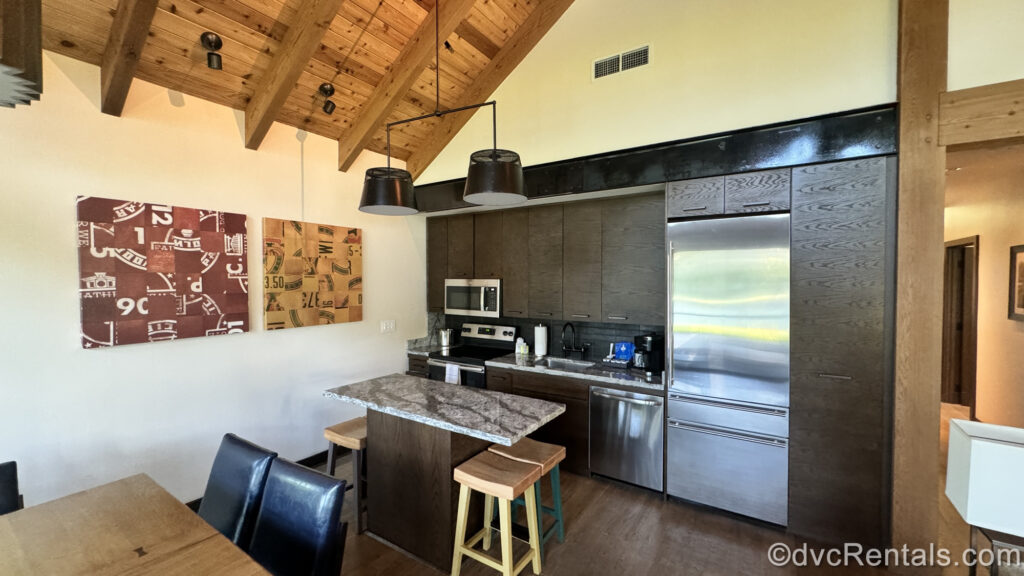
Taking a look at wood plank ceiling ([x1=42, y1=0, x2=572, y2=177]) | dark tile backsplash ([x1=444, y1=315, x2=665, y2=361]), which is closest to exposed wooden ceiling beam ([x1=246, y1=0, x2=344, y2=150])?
wood plank ceiling ([x1=42, y1=0, x2=572, y2=177])

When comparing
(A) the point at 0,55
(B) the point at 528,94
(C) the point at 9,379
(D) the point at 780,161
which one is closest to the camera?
(A) the point at 0,55

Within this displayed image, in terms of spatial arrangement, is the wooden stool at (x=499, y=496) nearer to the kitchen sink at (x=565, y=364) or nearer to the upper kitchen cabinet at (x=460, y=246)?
the kitchen sink at (x=565, y=364)

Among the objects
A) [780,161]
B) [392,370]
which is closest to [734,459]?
[780,161]

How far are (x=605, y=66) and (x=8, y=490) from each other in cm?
404

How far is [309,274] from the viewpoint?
337 cm

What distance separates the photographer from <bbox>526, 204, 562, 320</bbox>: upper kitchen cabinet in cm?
367

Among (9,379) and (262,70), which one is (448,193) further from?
(9,379)

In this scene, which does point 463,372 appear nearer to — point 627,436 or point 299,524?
point 627,436

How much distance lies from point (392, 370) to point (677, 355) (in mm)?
2773

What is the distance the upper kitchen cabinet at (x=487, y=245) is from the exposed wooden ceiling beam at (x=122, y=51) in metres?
2.65

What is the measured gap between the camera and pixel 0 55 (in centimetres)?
71

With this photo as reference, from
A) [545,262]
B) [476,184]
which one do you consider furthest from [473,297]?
[476,184]

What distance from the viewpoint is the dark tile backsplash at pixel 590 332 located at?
3568mm

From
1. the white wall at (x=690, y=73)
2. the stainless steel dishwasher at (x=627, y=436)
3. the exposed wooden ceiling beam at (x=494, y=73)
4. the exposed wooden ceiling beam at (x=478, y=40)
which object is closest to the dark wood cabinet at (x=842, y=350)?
the white wall at (x=690, y=73)
